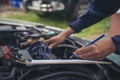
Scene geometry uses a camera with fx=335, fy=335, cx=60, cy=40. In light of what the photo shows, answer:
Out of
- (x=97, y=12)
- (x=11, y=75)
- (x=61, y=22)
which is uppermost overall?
(x=97, y=12)

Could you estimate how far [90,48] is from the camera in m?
2.02

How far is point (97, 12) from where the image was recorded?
2.50 meters

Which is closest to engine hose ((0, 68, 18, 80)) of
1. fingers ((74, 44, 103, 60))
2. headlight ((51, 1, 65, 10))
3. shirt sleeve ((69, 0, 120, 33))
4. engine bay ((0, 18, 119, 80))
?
engine bay ((0, 18, 119, 80))

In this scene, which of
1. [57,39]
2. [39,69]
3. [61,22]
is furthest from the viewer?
[61,22]

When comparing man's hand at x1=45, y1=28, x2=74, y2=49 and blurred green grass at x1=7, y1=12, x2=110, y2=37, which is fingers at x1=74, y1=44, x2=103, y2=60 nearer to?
man's hand at x1=45, y1=28, x2=74, y2=49

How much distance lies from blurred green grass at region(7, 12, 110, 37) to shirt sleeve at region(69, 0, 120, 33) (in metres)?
3.45

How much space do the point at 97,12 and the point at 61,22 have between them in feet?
17.7

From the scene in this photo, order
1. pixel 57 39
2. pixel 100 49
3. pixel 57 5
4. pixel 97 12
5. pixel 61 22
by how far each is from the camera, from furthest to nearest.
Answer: pixel 61 22 → pixel 57 5 → pixel 57 39 → pixel 97 12 → pixel 100 49

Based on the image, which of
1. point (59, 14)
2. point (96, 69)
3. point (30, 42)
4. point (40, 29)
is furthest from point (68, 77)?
point (59, 14)

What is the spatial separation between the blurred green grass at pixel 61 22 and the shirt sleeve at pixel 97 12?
3.45m

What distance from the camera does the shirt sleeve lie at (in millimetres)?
2381

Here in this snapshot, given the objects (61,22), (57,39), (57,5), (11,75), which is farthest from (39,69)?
(61,22)

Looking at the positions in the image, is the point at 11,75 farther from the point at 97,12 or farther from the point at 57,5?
the point at 57,5

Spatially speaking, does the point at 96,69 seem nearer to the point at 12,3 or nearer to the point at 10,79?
the point at 10,79
